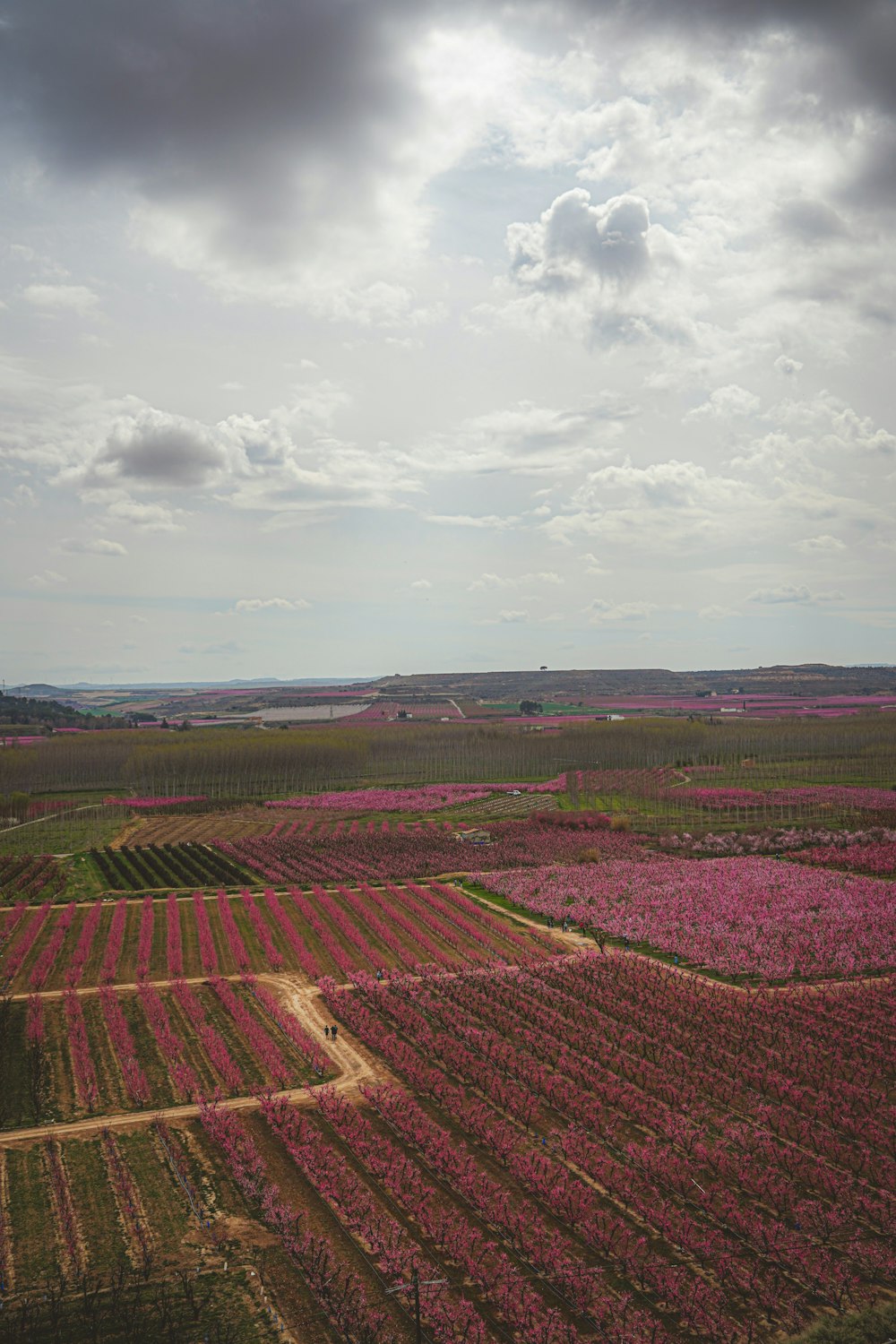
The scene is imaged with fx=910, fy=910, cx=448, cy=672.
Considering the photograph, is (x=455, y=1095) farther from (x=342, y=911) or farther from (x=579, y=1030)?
(x=342, y=911)

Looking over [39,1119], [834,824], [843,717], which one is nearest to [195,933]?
[39,1119]

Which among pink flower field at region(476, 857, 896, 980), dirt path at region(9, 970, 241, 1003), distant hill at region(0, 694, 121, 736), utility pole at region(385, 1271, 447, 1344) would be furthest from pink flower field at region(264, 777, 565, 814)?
distant hill at region(0, 694, 121, 736)

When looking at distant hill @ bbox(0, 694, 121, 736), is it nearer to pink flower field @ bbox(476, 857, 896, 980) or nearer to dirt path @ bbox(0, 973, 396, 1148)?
pink flower field @ bbox(476, 857, 896, 980)

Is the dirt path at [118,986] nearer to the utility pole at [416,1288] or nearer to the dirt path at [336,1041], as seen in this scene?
the dirt path at [336,1041]

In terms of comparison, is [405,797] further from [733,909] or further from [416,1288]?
[416,1288]

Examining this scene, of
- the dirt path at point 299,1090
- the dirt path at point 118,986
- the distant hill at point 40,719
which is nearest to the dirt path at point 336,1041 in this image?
the dirt path at point 299,1090

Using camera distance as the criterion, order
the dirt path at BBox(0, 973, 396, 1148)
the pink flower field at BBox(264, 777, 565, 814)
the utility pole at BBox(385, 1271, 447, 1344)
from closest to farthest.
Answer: the utility pole at BBox(385, 1271, 447, 1344)
the dirt path at BBox(0, 973, 396, 1148)
the pink flower field at BBox(264, 777, 565, 814)

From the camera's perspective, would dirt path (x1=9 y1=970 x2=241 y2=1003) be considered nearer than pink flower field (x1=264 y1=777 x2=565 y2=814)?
Yes

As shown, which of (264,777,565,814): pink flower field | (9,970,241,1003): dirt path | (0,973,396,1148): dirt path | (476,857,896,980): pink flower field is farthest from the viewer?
(264,777,565,814): pink flower field

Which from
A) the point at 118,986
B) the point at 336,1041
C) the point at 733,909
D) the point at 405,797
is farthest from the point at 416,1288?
the point at 405,797
